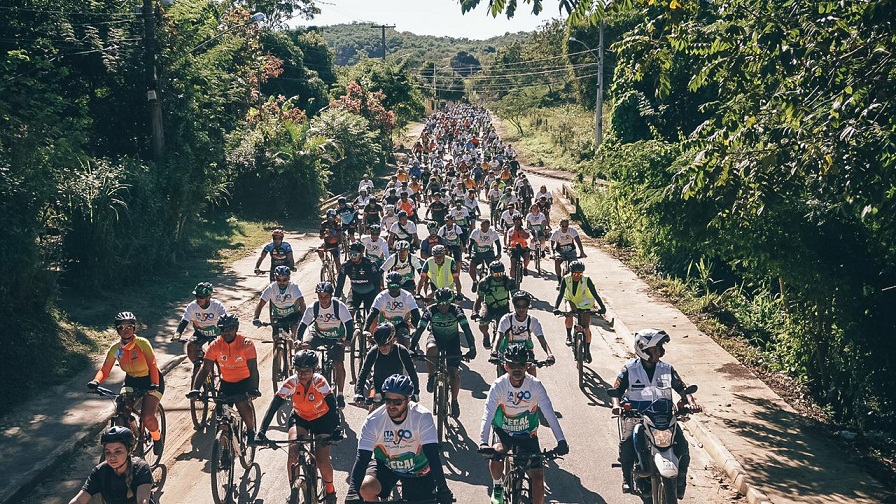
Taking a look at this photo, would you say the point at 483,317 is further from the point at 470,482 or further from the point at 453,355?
the point at 470,482

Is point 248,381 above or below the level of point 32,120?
below

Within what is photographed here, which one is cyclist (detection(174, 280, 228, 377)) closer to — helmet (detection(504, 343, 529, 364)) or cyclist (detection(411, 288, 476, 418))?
cyclist (detection(411, 288, 476, 418))

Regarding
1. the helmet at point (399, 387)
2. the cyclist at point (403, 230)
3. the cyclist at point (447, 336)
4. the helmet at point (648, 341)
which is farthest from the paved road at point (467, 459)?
the cyclist at point (403, 230)

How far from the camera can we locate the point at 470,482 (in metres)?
9.75

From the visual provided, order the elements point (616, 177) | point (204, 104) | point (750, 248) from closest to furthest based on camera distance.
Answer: point (750, 248)
point (616, 177)
point (204, 104)

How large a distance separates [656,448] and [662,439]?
4.4 inches

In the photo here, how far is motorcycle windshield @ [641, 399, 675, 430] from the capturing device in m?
8.37

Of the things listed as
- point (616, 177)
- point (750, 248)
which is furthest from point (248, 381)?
point (616, 177)

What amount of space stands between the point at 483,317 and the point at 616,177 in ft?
36.6

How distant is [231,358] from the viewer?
9.90m

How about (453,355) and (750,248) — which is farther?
(750,248)

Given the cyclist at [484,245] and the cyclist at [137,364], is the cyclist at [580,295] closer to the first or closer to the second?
the cyclist at [484,245]

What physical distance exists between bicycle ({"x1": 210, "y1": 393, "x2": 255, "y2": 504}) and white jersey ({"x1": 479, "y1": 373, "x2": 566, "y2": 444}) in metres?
2.76

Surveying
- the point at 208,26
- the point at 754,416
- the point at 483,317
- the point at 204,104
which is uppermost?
the point at 208,26
